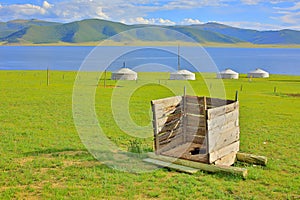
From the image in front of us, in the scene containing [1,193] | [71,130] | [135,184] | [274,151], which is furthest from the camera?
[71,130]

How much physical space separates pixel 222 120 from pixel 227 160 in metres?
1.02

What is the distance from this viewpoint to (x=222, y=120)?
7945mm

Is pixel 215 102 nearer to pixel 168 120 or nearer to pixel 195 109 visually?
pixel 195 109

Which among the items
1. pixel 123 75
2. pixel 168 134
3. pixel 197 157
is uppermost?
pixel 123 75

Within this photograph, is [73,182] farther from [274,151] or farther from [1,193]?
[274,151]

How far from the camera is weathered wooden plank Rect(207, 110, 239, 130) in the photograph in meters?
7.53

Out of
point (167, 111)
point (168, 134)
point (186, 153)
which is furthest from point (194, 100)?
point (186, 153)

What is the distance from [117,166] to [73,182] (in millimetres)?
1311

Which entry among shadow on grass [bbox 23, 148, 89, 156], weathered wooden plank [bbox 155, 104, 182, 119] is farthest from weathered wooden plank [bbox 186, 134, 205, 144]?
shadow on grass [bbox 23, 148, 89, 156]

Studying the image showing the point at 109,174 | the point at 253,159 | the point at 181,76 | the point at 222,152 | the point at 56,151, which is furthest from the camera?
the point at 181,76

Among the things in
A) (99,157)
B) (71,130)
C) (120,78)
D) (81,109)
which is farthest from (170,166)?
(120,78)

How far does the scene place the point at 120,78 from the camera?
4591 cm

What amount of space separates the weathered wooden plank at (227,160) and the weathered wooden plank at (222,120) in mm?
771

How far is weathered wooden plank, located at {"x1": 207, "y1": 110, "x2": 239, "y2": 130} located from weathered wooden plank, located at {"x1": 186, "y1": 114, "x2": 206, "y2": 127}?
0.89 m
